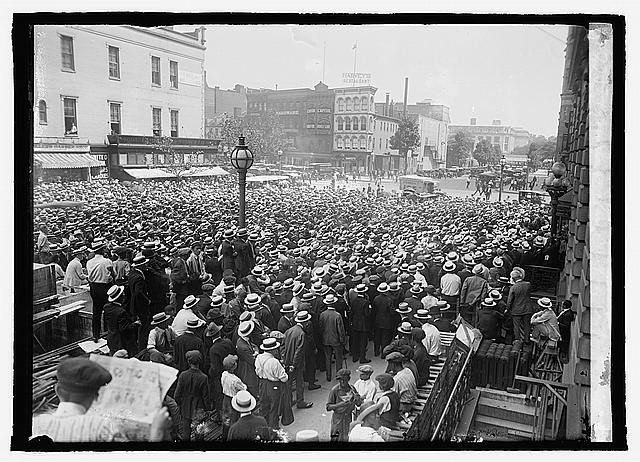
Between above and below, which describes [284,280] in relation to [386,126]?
below

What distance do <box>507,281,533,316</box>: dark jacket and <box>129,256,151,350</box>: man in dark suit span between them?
9.75 ft

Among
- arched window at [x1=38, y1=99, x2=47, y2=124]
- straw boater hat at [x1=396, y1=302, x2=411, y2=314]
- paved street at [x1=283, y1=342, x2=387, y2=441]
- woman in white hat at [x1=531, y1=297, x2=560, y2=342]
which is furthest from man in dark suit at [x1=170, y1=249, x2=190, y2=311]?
woman in white hat at [x1=531, y1=297, x2=560, y2=342]

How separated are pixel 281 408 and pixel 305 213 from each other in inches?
63.9

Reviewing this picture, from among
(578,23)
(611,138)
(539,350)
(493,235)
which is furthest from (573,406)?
(578,23)

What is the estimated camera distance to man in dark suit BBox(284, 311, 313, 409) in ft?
14.2

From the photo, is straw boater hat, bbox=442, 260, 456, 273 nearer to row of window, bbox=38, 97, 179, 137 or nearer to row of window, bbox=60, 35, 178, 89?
row of window, bbox=38, 97, 179, 137

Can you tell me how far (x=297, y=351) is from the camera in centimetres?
439

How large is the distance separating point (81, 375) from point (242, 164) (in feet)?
6.86

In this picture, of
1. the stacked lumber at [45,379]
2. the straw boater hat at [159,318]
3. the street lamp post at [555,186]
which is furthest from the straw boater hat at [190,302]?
the street lamp post at [555,186]

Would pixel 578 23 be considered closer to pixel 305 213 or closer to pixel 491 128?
pixel 491 128

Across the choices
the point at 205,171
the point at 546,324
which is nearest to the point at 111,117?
the point at 205,171

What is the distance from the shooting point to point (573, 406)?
424cm

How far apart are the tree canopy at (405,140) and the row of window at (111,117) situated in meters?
1.90

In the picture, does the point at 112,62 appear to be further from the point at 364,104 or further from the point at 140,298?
the point at 364,104
